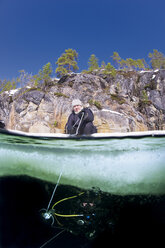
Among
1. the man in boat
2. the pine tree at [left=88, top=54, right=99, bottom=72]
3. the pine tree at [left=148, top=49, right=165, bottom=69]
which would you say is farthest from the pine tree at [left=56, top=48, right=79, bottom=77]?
the man in boat

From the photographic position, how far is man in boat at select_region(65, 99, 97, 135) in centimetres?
420

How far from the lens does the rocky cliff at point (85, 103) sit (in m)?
20.2

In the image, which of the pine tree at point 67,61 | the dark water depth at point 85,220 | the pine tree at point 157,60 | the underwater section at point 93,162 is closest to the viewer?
the dark water depth at point 85,220

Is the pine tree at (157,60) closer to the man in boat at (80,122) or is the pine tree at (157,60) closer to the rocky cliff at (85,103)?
the rocky cliff at (85,103)

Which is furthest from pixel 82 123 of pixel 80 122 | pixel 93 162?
pixel 93 162

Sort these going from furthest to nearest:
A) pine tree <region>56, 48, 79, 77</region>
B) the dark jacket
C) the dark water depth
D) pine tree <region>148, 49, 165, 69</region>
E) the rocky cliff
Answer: pine tree <region>148, 49, 165, 69</region> → pine tree <region>56, 48, 79, 77</region> → the rocky cliff → the dark jacket → the dark water depth

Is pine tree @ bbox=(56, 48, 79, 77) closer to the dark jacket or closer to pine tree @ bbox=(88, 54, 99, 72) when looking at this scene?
pine tree @ bbox=(88, 54, 99, 72)

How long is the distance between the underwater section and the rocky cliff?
13432 millimetres

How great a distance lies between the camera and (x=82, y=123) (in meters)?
4.32

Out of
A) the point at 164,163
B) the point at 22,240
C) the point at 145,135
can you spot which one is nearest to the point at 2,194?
the point at 22,240

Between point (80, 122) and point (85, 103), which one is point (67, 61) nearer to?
point (85, 103)

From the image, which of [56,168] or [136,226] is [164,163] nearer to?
[136,226]

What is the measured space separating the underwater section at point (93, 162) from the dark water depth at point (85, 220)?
0.45 meters

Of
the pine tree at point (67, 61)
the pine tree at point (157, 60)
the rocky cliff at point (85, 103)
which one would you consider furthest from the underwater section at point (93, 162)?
the pine tree at point (157, 60)
